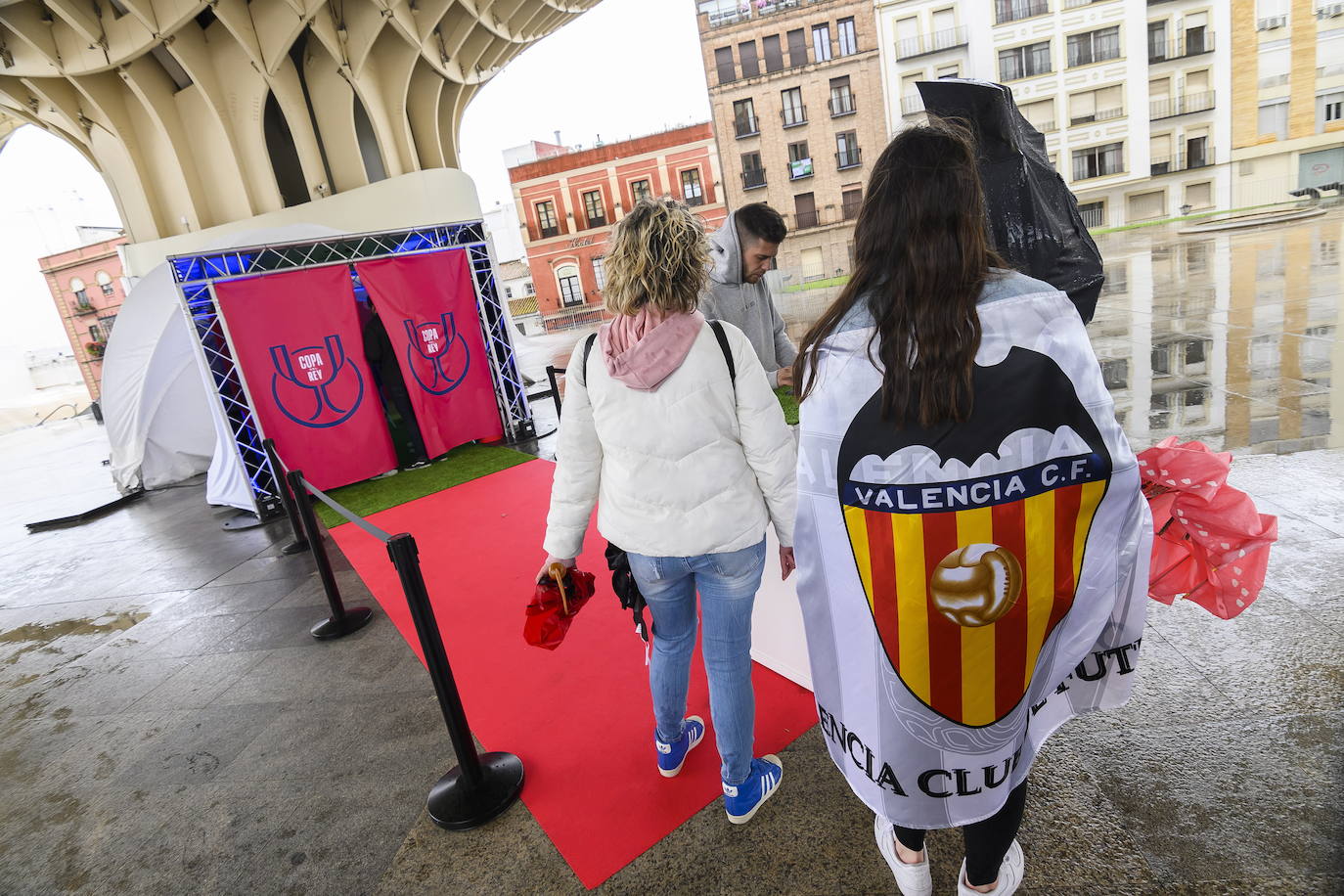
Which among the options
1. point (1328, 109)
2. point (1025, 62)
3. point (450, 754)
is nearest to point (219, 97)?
point (450, 754)

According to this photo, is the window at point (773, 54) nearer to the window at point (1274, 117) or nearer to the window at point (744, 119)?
the window at point (744, 119)

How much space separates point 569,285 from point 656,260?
3444 cm

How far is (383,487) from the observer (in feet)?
23.2

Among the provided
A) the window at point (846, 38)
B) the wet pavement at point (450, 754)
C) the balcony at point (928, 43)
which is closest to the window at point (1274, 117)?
the balcony at point (928, 43)

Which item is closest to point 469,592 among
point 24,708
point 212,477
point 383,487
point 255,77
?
point 24,708

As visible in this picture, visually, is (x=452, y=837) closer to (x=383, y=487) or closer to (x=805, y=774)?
(x=805, y=774)

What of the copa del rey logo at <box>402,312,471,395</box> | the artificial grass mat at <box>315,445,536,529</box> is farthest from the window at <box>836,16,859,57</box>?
the artificial grass mat at <box>315,445,536,529</box>

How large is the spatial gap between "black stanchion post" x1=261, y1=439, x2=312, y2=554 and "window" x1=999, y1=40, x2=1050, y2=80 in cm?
3349

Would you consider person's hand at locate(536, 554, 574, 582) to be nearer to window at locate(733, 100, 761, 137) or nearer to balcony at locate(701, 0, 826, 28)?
window at locate(733, 100, 761, 137)

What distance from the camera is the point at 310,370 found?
268 inches

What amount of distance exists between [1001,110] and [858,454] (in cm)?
91

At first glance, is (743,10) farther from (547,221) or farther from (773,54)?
(547,221)

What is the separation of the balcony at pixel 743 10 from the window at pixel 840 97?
3289mm

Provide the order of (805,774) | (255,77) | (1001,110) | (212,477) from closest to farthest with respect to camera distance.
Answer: (1001,110), (805,774), (212,477), (255,77)
